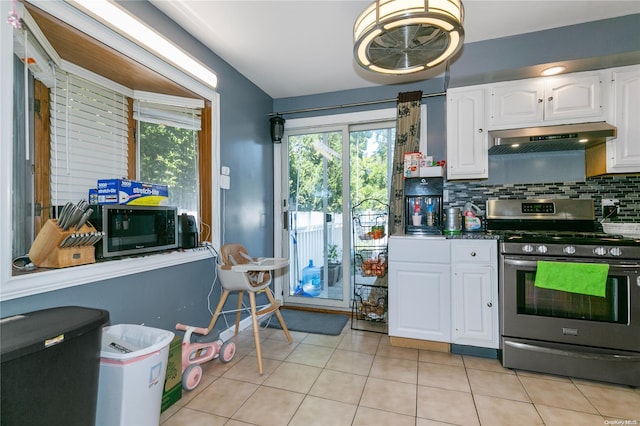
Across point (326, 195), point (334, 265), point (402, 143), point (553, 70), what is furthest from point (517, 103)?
point (334, 265)

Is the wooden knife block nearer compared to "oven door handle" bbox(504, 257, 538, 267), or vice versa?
the wooden knife block

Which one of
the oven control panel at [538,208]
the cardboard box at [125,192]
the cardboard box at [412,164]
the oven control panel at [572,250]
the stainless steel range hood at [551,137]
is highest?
the stainless steel range hood at [551,137]

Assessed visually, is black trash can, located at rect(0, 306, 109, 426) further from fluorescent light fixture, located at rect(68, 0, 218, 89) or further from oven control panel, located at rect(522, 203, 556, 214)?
oven control panel, located at rect(522, 203, 556, 214)

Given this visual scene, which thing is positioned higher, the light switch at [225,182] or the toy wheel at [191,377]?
the light switch at [225,182]

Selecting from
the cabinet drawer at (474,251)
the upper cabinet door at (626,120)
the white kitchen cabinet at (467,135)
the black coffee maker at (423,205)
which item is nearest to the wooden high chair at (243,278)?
the black coffee maker at (423,205)

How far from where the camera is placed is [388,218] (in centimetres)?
312

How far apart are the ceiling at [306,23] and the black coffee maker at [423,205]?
3.75 ft

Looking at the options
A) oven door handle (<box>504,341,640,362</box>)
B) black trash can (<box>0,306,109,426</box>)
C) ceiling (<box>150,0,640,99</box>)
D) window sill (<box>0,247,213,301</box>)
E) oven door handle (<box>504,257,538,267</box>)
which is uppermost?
ceiling (<box>150,0,640,99</box>)

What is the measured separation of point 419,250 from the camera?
7.91ft

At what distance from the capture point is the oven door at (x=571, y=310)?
189 cm

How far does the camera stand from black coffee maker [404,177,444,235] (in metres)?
2.65

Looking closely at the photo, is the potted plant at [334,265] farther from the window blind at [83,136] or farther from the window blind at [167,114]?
the window blind at [83,136]

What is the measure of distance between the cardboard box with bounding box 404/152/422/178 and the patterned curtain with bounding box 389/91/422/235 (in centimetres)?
25

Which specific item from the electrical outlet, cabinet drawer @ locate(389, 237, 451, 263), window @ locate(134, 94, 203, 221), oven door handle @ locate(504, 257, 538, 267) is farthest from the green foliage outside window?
the electrical outlet
